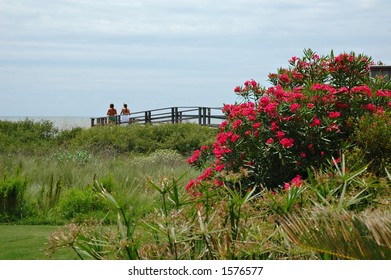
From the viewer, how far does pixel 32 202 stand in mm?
11953

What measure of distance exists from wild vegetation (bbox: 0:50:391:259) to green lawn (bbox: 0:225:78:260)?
43 cm

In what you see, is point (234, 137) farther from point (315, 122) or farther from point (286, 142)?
point (315, 122)

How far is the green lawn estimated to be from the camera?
8539mm

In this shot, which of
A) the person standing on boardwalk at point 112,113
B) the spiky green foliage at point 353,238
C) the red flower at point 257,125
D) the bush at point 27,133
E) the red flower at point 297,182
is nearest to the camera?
the spiky green foliage at point 353,238

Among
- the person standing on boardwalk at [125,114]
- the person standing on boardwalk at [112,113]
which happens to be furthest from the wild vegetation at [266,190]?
the person standing on boardwalk at [125,114]

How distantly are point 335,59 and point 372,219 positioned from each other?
5.86m

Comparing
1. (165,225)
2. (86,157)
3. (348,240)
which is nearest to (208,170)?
(165,225)

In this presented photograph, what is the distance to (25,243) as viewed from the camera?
9.24 meters

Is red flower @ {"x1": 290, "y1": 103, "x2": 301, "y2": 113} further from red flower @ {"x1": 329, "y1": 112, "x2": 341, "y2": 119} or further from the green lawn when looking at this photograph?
the green lawn

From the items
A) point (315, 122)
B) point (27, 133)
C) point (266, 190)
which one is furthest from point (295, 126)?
point (27, 133)

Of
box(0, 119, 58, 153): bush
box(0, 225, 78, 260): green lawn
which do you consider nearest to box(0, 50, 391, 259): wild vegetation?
box(0, 225, 78, 260): green lawn

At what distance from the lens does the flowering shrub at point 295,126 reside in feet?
29.3

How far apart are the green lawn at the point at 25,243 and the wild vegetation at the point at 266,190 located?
0.43 meters

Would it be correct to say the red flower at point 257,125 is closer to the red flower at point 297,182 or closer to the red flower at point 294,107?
the red flower at point 294,107
